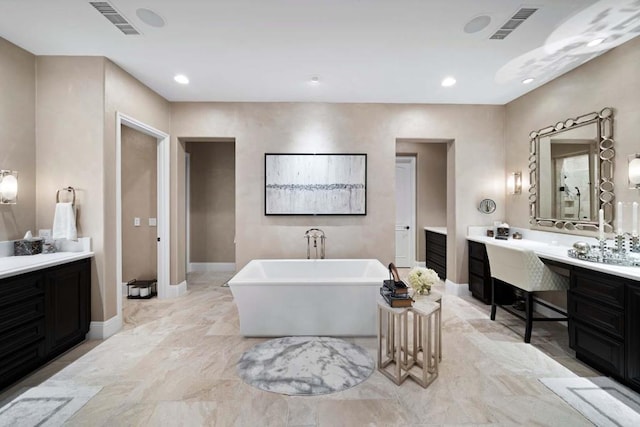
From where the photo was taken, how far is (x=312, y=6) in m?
2.10

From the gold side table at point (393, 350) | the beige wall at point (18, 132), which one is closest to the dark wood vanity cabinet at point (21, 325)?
the beige wall at point (18, 132)

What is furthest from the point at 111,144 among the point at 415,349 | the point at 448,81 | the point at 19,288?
the point at 448,81

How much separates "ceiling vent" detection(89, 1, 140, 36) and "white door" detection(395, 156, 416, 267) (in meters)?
4.69

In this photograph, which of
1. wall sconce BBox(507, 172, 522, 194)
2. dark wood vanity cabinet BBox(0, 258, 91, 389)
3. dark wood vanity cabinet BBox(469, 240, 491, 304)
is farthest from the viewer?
wall sconce BBox(507, 172, 522, 194)

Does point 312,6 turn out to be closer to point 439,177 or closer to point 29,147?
point 29,147

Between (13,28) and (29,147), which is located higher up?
(13,28)

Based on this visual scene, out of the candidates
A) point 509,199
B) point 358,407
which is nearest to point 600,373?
point 358,407

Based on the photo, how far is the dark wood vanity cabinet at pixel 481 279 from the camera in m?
3.59

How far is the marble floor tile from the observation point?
70.2 inches

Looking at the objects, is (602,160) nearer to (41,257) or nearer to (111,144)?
(111,144)

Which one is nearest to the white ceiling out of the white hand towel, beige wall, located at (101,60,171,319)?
beige wall, located at (101,60,171,319)

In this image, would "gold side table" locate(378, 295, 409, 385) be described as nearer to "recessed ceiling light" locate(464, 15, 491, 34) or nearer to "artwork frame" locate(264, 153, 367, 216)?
"artwork frame" locate(264, 153, 367, 216)

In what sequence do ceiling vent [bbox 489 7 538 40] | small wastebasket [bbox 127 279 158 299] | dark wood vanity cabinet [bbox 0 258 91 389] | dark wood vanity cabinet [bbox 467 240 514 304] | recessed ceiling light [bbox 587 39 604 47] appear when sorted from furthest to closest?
small wastebasket [bbox 127 279 158 299] → dark wood vanity cabinet [bbox 467 240 514 304] → recessed ceiling light [bbox 587 39 604 47] → ceiling vent [bbox 489 7 538 40] → dark wood vanity cabinet [bbox 0 258 91 389]

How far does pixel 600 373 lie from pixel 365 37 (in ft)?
10.8
